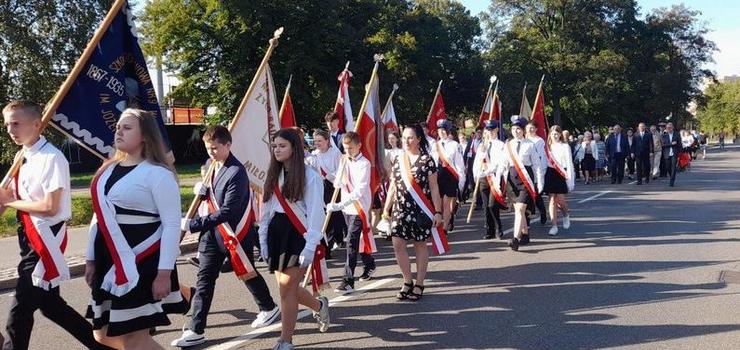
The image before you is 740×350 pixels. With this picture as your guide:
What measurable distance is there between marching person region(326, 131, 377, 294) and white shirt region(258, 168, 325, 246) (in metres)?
1.79

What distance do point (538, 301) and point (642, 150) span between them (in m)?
16.9

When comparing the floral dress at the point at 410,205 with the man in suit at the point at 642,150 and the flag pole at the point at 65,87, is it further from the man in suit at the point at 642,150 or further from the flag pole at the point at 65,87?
the man in suit at the point at 642,150

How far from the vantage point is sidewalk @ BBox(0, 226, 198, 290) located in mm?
8312

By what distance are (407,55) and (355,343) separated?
1515 inches

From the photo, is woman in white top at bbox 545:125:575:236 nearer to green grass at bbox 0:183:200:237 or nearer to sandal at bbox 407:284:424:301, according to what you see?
sandal at bbox 407:284:424:301

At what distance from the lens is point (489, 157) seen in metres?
11.4

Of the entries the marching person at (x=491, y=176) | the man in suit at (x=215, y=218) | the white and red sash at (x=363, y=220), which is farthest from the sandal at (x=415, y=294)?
the marching person at (x=491, y=176)

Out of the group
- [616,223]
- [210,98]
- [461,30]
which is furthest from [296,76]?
[461,30]

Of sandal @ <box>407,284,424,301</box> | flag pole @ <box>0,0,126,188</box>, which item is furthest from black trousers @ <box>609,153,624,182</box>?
flag pole @ <box>0,0,126,188</box>

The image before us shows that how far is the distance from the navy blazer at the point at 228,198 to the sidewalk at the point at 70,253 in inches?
158

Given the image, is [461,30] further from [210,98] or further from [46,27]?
[46,27]

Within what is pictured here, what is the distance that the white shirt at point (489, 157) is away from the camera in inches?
416

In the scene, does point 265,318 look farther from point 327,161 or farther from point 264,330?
point 327,161

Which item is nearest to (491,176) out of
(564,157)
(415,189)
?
(564,157)
